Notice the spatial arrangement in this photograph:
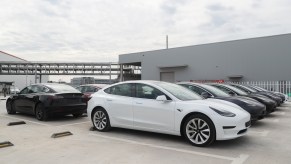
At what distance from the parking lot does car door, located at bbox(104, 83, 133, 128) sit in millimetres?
362

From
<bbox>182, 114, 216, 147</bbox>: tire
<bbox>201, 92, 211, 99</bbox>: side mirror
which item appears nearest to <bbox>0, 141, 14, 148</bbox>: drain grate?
<bbox>182, 114, 216, 147</bbox>: tire

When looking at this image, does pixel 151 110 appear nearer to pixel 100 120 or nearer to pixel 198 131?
pixel 198 131

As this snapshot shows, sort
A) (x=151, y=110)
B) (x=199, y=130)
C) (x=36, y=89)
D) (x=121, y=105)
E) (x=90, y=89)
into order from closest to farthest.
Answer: (x=199, y=130), (x=151, y=110), (x=121, y=105), (x=36, y=89), (x=90, y=89)

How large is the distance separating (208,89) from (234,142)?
3307 mm

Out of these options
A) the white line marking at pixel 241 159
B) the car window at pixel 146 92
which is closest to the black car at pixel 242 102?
the car window at pixel 146 92

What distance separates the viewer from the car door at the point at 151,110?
6605 millimetres

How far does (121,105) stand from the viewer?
751 centimetres

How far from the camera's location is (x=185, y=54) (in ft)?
108

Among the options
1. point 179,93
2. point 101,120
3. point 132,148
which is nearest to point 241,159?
point 132,148

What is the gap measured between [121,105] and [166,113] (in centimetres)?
146

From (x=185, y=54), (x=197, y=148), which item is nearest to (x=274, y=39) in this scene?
(x=185, y=54)

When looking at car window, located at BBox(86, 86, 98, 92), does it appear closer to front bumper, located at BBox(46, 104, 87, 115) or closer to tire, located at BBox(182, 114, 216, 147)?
front bumper, located at BBox(46, 104, 87, 115)

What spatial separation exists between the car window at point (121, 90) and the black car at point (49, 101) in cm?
260

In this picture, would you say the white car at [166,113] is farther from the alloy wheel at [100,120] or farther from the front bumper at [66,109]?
the front bumper at [66,109]
